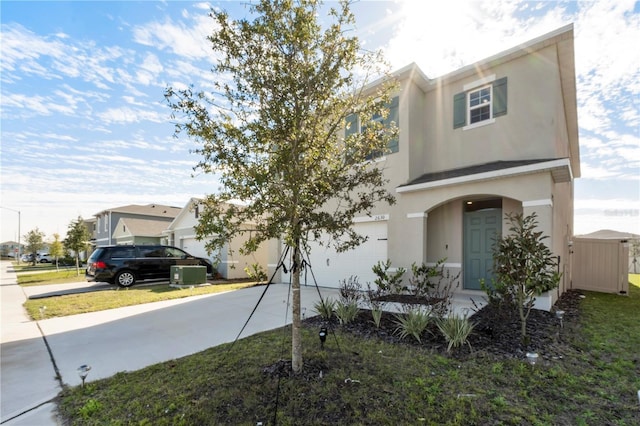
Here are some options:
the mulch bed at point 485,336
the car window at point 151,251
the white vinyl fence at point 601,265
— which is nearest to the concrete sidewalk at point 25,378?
the mulch bed at point 485,336

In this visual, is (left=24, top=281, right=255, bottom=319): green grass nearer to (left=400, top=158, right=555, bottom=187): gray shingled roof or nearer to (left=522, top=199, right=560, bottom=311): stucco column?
(left=400, top=158, right=555, bottom=187): gray shingled roof

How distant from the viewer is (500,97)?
8820mm

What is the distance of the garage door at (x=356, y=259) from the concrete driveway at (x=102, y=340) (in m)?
2.12

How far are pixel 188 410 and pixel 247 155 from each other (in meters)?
2.80

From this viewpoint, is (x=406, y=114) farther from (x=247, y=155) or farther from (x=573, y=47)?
(x=247, y=155)

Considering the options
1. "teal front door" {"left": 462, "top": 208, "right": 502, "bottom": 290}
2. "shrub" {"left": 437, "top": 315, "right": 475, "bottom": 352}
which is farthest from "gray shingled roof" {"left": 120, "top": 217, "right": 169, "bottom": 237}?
"shrub" {"left": 437, "top": 315, "right": 475, "bottom": 352}

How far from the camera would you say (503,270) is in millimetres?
4984

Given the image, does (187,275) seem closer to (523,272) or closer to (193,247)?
(193,247)

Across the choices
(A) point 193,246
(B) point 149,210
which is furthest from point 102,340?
(B) point 149,210

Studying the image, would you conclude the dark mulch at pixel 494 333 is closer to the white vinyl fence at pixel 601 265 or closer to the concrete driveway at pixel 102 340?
the concrete driveway at pixel 102 340

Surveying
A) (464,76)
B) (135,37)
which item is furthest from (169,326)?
(464,76)

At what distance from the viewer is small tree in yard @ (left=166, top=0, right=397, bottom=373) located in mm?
3568

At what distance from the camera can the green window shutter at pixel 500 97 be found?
8.74 m

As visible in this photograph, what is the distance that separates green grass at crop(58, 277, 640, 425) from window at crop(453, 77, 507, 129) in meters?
6.52
